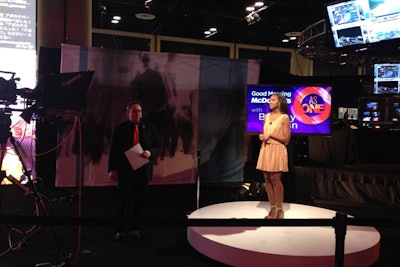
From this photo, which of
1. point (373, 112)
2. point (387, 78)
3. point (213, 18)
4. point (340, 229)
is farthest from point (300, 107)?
point (213, 18)

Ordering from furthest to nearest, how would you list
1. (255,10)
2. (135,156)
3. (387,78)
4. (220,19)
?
(220,19) < (255,10) < (387,78) < (135,156)

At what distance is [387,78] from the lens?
9023 mm

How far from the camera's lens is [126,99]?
6.56 m

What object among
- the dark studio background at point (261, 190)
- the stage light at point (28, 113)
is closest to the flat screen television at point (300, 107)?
the dark studio background at point (261, 190)

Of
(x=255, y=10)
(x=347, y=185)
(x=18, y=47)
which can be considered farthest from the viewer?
(x=255, y=10)

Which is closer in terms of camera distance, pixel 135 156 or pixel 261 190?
pixel 135 156

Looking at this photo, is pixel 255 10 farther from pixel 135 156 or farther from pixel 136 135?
pixel 135 156

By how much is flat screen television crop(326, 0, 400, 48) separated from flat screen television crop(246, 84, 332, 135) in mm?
999

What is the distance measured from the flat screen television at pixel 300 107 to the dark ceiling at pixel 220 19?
458 cm

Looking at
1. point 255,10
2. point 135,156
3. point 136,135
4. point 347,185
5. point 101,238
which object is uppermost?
point 255,10

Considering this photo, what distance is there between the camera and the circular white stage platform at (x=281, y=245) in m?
3.45

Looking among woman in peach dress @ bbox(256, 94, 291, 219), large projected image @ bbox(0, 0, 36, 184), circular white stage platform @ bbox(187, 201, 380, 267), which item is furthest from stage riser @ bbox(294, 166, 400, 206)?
large projected image @ bbox(0, 0, 36, 184)

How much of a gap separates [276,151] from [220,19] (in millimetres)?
9289

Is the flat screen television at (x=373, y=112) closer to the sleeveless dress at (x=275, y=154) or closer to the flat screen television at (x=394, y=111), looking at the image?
the flat screen television at (x=394, y=111)
